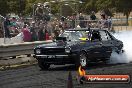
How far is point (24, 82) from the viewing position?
11.1 meters

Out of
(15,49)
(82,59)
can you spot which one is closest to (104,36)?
(82,59)

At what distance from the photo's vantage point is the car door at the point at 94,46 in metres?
15.0

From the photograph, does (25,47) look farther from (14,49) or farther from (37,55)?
(37,55)

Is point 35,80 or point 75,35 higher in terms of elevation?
point 75,35

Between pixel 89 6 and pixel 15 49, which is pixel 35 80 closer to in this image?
pixel 15 49

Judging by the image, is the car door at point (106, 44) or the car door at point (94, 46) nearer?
the car door at point (94, 46)

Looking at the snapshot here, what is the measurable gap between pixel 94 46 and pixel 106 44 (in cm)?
77

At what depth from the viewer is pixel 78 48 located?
1443cm

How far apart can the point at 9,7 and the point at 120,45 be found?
60850 millimetres

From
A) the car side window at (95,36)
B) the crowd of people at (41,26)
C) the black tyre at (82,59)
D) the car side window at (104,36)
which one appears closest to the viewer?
the black tyre at (82,59)

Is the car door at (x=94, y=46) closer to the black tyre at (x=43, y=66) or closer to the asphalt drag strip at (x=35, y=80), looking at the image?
the black tyre at (x=43, y=66)

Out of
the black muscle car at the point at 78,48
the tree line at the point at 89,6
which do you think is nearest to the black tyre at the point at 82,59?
the black muscle car at the point at 78,48

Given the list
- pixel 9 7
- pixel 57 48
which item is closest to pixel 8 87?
pixel 57 48

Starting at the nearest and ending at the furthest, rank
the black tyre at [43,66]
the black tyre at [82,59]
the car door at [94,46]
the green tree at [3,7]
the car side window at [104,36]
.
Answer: the black tyre at [82,59]
the black tyre at [43,66]
the car door at [94,46]
the car side window at [104,36]
the green tree at [3,7]
